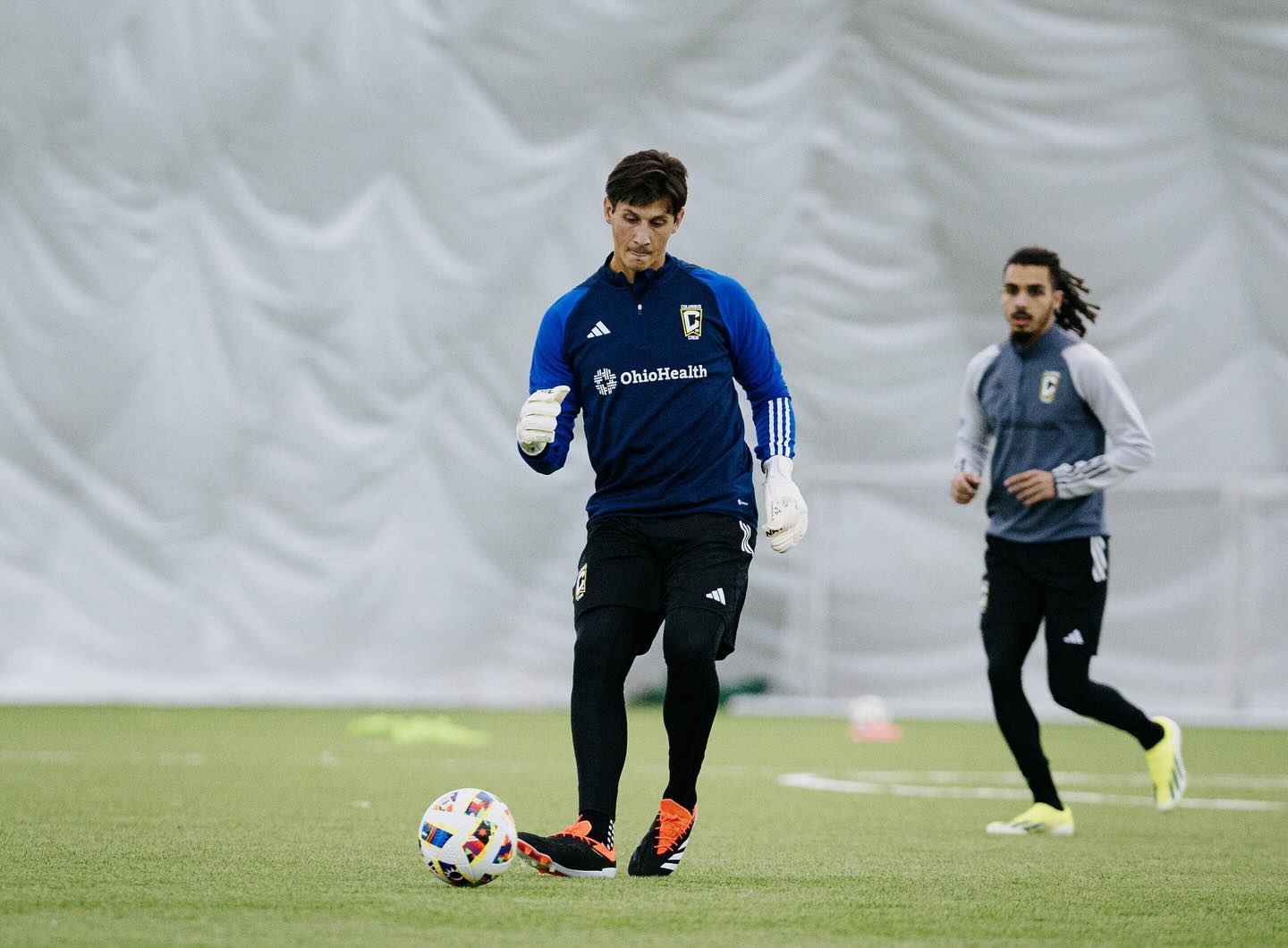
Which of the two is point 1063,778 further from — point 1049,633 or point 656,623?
point 656,623

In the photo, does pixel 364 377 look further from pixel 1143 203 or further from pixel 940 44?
pixel 1143 203

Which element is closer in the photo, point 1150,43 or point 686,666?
point 686,666

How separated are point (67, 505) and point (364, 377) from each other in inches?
105

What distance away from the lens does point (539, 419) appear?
4.88m

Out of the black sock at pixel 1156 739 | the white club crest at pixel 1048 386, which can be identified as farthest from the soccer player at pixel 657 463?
the black sock at pixel 1156 739

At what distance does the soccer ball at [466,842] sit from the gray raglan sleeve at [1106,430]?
281 cm

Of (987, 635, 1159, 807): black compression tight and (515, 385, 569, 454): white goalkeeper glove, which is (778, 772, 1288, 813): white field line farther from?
(515, 385, 569, 454): white goalkeeper glove

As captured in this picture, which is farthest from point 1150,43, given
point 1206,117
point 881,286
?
point 881,286

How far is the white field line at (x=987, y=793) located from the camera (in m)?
7.54

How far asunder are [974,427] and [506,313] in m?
9.04

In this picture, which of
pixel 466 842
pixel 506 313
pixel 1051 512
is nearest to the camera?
pixel 466 842

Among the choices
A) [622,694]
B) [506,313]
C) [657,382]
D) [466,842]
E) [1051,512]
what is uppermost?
[506,313]

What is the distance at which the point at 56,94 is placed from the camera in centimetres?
1597

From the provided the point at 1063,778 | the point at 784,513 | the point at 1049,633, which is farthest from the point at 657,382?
the point at 1063,778
